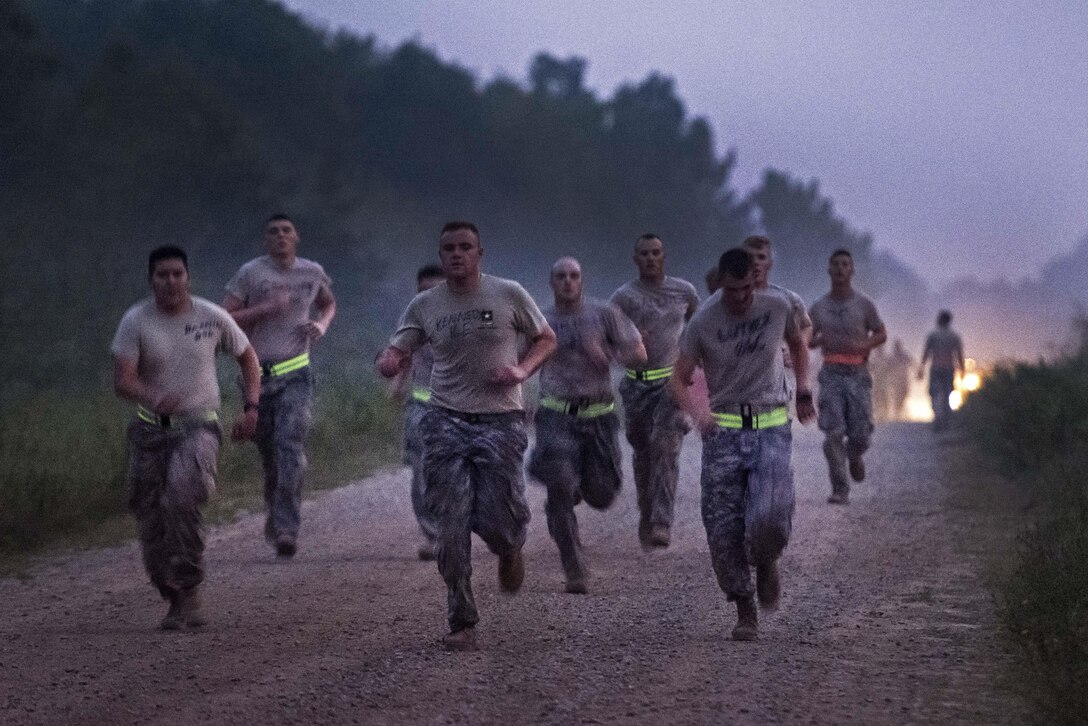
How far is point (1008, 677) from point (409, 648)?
2.85 meters

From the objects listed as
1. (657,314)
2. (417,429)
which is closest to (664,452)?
(657,314)

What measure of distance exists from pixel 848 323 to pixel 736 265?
268 inches

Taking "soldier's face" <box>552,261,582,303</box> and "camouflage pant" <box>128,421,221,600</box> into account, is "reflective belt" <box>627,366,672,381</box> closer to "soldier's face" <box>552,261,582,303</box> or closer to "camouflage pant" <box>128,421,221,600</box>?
"soldier's face" <box>552,261,582,303</box>

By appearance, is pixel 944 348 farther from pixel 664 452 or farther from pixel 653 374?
pixel 664 452

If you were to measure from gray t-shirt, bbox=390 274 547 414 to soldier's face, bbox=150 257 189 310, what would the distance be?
1.39 meters

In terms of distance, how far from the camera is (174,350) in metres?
8.66

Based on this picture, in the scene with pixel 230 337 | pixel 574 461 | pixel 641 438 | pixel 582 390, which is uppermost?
pixel 230 337

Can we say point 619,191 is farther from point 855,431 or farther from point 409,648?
point 409,648

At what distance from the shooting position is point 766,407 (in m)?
8.25

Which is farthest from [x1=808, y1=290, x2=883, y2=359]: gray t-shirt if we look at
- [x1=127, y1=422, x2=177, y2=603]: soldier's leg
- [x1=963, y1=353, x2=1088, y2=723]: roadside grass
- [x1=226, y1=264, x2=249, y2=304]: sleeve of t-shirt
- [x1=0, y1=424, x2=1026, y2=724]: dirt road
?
[x1=127, y1=422, x2=177, y2=603]: soldier's leg

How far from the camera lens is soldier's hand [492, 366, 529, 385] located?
7.91 metres

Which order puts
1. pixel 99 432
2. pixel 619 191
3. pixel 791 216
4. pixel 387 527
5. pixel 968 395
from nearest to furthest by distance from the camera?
pixel 387 527 → pixel 99 432 → pixel 968 395 → pixel 619 191 → pixel 791 216

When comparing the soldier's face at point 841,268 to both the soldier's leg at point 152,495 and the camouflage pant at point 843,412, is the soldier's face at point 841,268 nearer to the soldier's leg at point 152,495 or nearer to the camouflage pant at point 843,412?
the camouflage pant at point 843,412

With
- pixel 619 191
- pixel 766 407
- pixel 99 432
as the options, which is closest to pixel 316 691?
pixel 766 407
